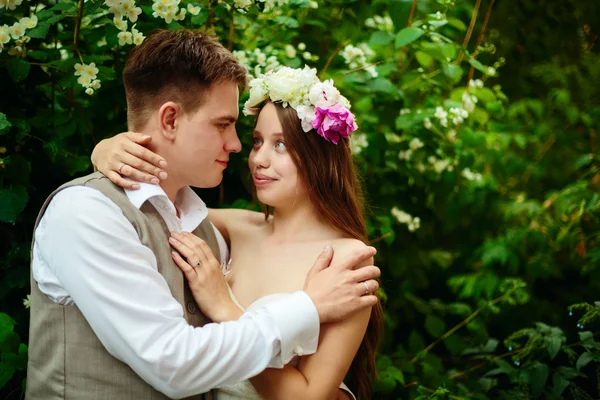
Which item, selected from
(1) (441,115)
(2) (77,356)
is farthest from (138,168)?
(1) (441,115)

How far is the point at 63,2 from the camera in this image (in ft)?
7.79

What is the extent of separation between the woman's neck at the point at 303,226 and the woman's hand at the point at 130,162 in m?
0.56

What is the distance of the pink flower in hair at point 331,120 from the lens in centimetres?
215

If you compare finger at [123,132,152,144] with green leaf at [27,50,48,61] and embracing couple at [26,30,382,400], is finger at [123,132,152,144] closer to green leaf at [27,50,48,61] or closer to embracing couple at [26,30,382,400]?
embracing couple at [26,30,382,400]

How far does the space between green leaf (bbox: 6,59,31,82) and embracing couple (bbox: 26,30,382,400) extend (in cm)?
47

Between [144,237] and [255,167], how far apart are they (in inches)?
22.1

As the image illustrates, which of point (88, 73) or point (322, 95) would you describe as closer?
point (322, 95)

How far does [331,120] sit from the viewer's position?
7.08 feet

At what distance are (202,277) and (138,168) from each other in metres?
0.39

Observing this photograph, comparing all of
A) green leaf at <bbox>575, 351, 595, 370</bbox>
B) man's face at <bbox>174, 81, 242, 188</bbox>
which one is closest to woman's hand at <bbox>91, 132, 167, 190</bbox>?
man's face at <bbox>174, 81, 242, 188</bbox>

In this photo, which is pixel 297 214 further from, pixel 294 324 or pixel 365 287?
pixel 294 324

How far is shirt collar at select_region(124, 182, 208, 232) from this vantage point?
6.17 feet

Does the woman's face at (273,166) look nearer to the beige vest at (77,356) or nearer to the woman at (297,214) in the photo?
the woman at (297,214)

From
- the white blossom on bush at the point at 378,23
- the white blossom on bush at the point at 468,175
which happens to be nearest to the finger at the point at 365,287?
the white blossom on bush at the point at 378,23
